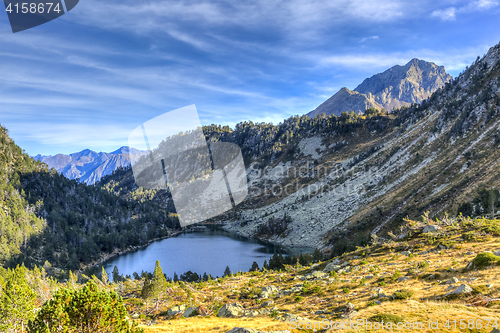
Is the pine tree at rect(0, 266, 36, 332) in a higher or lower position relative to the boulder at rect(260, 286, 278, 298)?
higher

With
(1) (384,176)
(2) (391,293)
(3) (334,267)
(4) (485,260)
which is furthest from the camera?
(1) (384,176)

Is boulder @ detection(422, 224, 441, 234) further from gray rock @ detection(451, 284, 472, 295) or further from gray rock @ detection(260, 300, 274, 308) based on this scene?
gray rock @ detection(260, 300, 274, 308)

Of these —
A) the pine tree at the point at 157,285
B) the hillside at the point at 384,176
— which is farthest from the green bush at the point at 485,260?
the pine tree at the point at 157,285

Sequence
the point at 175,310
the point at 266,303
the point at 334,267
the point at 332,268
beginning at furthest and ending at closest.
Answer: the point at 332,268 < the point at 334,267 < the point at 175,310 < the point at 266,303

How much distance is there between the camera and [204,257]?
77188mm

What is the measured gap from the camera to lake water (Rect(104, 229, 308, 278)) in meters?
66.9

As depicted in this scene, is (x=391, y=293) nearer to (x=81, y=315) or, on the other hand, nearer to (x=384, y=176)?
(x=81, y=315)

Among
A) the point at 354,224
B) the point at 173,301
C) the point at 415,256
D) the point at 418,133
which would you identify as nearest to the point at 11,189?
the point at 173,301

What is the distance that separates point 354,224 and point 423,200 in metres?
17.7

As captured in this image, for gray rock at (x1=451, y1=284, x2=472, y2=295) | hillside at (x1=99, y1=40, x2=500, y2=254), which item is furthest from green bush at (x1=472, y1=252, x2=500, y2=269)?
hillside at (x1=99, y1=40, x2=500, y2=254)

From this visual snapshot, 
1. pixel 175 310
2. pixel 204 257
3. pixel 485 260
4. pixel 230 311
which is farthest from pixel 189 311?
pixel 204 257

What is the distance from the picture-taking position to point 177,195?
7436 inches

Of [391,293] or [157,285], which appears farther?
[157,285]

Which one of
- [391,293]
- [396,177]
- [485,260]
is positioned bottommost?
[391,293]
